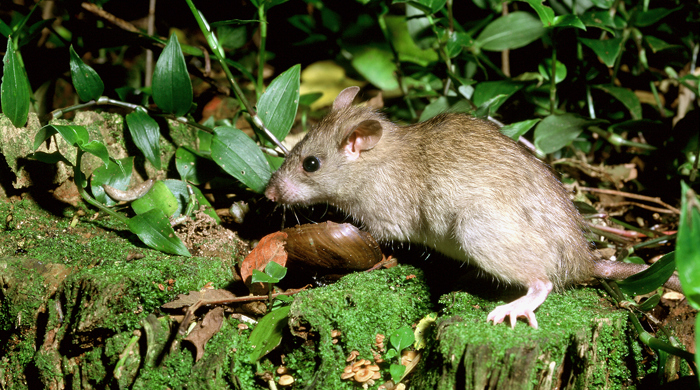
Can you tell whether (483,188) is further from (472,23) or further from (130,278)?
(472,23)

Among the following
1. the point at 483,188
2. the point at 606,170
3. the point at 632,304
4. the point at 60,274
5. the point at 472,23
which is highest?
the point at 472,23

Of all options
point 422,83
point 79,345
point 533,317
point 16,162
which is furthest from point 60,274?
point 422,83

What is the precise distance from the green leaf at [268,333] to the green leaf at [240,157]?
121 centimetres

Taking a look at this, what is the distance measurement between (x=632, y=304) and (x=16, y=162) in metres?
3.97

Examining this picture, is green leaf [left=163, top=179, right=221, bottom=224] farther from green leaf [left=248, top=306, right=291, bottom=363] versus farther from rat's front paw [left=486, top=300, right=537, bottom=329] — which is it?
rat's front paw [left=486, top=300, right=537, bottom=329]

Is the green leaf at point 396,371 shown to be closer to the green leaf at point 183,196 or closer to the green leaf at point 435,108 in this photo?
the green leaf at point 183,196

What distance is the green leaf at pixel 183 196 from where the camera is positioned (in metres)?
3.78

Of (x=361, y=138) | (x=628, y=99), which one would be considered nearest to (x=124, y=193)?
(x=361, y=138)

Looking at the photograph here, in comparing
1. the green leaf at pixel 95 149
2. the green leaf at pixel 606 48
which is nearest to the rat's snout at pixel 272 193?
the green leaf at pixel 95 149

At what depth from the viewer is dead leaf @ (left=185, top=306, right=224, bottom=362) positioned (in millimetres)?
2836

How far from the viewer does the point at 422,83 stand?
5.59 meters

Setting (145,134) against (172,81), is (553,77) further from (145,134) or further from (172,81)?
(145,134)

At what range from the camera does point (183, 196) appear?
382 cm

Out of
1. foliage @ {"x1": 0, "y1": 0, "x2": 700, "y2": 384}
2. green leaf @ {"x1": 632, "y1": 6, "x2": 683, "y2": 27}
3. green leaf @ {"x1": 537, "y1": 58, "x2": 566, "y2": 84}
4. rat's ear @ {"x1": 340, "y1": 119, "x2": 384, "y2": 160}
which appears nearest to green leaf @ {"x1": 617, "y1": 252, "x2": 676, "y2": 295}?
foliage @ {"x1": 0, "y1": 0, "x2": 700, "y2": 384}
